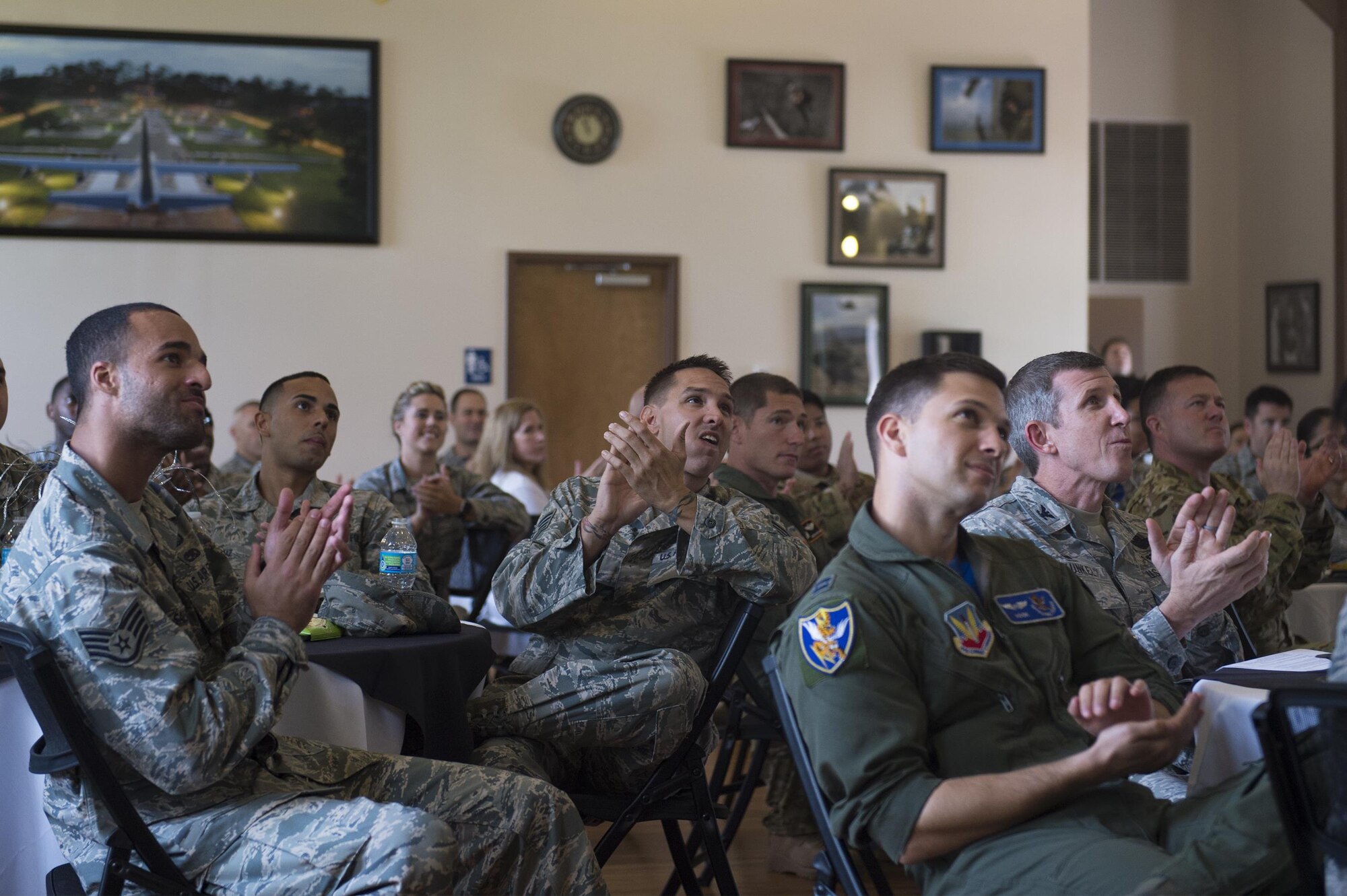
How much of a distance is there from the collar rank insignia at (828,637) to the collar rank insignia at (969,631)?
0.61 ft

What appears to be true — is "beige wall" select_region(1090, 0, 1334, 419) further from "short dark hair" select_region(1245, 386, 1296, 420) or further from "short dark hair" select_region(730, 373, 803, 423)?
"short dark hair" select_region(730, 373, 803, 423)

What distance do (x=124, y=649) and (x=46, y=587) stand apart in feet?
0.56

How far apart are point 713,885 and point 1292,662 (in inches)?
66.3

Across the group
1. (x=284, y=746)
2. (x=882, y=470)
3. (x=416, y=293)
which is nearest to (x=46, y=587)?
(x=284, y=746)

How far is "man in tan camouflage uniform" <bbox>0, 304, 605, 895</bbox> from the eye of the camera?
72.2 inches

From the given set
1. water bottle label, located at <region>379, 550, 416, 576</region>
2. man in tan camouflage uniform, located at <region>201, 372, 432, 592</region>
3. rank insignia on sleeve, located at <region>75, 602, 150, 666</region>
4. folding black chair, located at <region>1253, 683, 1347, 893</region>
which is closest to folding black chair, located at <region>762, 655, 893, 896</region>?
folding black chair, located at <region>1253, 683, 1347, 893</region>

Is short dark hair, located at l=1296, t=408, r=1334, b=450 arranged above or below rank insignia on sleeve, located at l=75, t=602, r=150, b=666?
above

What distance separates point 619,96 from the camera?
796 centimetres

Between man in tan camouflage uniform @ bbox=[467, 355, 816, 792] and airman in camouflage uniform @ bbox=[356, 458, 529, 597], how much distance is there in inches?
73.1

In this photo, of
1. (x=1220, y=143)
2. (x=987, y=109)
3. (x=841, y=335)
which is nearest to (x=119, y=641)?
(x=841, y=335)

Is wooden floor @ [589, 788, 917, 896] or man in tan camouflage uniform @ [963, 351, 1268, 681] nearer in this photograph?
man in tan camouflage uniform @ [963, 351, 1268, 681]

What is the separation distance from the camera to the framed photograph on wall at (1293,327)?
384 inches

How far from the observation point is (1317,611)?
4.21 metres

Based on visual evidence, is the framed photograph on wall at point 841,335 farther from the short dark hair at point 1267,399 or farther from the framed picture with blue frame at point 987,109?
the short dark hair at point 1267,399
